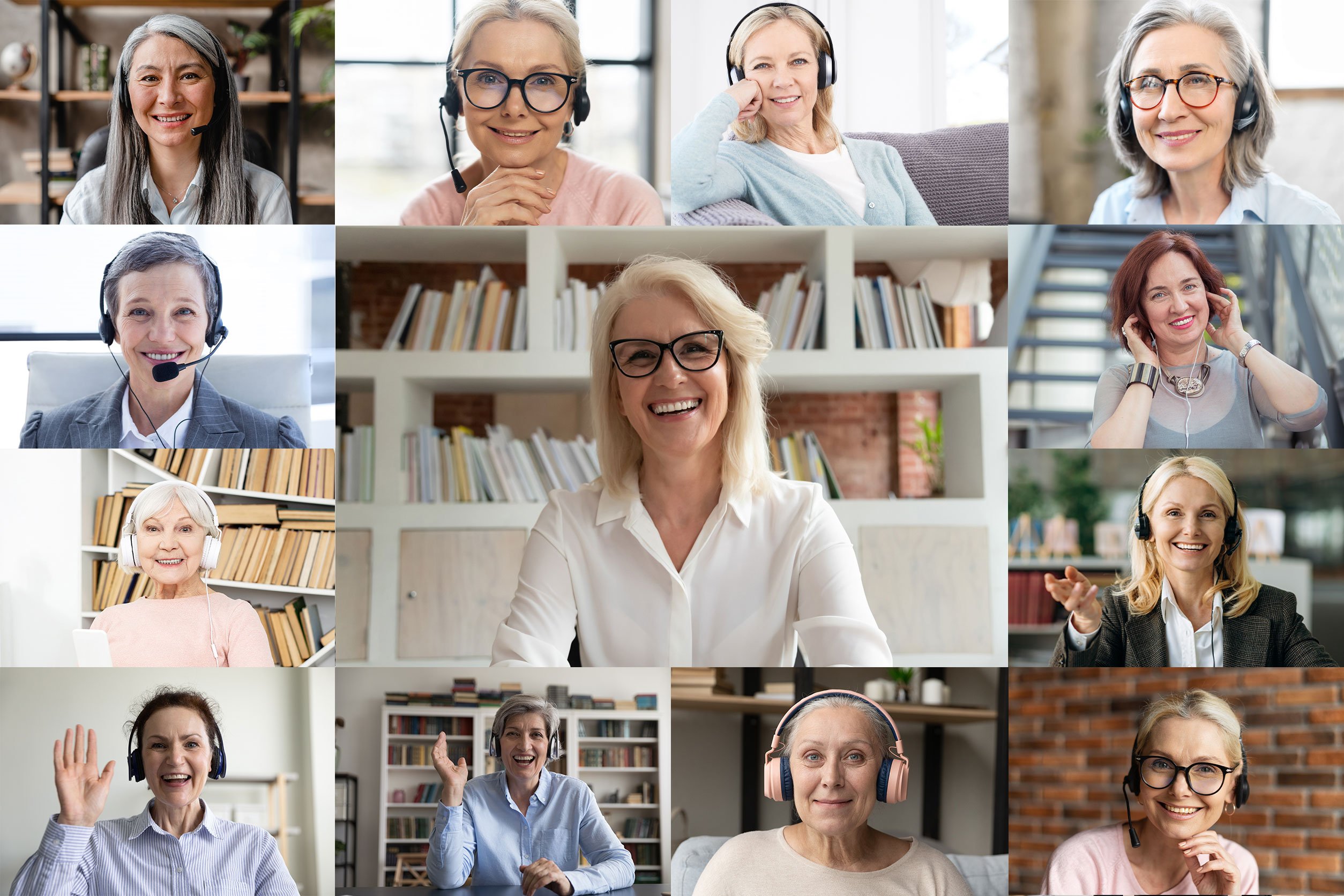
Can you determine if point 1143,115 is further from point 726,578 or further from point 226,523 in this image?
point 226,523

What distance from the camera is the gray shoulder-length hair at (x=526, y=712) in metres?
2.42

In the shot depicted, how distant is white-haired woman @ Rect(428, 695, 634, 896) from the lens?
93.5 inches

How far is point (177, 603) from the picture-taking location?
7.89 ft

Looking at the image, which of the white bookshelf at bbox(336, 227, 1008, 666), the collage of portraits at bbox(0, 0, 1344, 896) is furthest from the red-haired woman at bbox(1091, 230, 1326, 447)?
the white bookshelf at bbox(336, 227, 1008, 666)

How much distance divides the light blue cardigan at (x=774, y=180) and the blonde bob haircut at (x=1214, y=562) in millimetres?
823

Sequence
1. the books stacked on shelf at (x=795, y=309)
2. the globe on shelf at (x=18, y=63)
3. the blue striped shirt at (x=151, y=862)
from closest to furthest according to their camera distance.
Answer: the blue striped shirt at (x=151, y=862), the globe on shelf at (x=18, y=63), the books stacked on shelf at (x=795, y=309)

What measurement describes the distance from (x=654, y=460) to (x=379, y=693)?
32.9 inches

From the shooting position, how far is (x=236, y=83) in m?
2.48

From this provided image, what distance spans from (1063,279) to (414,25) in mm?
1653

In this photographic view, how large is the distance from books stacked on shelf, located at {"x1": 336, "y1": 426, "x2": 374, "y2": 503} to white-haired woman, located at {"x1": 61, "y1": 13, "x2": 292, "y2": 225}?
525mm

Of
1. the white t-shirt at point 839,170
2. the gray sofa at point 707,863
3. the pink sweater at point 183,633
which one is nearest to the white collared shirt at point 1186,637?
the gray sofa at point 707,863

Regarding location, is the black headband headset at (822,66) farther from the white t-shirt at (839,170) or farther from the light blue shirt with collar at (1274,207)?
the light blue shirt with collar at (1274,207)

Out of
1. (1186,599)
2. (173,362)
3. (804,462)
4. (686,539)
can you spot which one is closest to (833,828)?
(686,539)

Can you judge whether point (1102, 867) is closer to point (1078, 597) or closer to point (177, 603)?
point (1078, 597)
